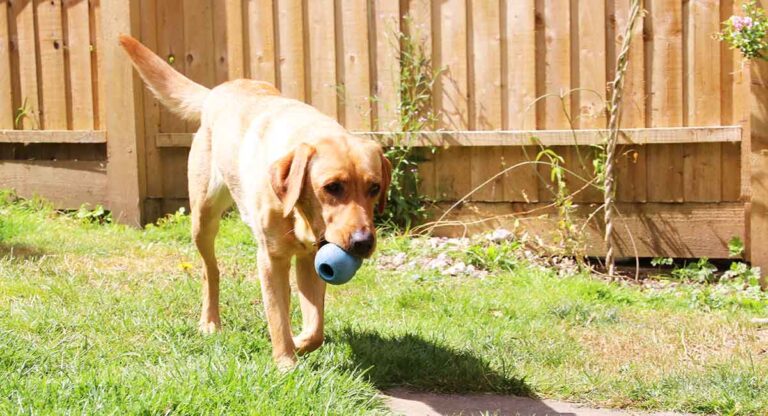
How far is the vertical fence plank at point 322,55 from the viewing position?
7316 millimetres

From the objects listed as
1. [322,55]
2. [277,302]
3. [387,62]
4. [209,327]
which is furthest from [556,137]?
[277,302]

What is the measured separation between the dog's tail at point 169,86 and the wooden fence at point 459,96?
6.39 ft

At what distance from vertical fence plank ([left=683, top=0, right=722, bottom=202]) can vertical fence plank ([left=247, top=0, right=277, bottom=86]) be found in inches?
120

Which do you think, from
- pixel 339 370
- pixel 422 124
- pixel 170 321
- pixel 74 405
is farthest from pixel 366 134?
pixel 74 405

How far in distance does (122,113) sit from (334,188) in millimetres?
4459

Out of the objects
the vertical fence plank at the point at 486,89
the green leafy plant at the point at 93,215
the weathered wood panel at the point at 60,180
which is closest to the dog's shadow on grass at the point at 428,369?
the vertical fence plank at the point at 486,89

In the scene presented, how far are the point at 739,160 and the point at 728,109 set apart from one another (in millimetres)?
335

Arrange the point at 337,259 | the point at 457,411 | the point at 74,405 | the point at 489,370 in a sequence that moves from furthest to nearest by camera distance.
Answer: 1. the point at 489,370
2. the point at 457,411
3. the point at 337,259
4. the point at 74,405

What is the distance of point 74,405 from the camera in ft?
11.0

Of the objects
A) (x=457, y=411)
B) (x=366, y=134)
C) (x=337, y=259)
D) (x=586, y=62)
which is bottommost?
(x=457, y=411)

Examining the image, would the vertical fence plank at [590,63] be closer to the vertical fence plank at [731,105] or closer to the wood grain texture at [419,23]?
the vertical fence plank at [731,105]

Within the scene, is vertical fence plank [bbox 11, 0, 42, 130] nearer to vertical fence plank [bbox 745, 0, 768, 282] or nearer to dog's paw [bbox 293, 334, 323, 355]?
dog's paw [bbox 293, 334, 323, 355]

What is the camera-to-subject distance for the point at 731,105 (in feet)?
20.6

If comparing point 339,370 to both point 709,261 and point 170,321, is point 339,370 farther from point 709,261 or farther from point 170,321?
point 709,261
